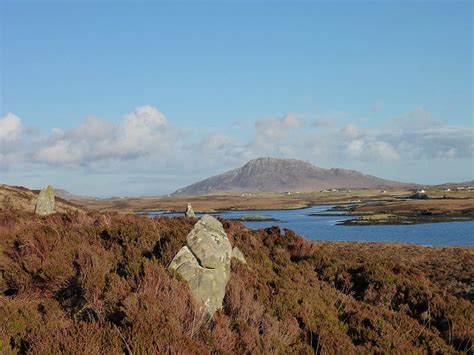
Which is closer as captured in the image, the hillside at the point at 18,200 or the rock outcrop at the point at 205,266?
the rock outcrop at the point at 205,266

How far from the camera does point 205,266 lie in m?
8.47

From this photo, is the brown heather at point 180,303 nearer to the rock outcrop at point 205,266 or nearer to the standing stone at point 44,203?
the rock outcrop at point 205,266

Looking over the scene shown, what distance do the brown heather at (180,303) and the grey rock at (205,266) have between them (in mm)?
326

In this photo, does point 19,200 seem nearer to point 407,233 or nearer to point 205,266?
point 205,266

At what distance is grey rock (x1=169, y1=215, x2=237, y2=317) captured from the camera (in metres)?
7.81

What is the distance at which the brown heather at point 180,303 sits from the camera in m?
5.76

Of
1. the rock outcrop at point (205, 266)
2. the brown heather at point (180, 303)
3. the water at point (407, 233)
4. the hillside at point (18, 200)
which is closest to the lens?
the brown heather at point (180, 303)

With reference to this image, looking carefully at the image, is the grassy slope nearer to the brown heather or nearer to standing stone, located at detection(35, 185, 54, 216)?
standing stone, located at detection(35, 185, 54, 216)

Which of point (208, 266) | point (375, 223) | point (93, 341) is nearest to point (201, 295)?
point (208, 266)

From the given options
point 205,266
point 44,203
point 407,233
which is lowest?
point 407,233

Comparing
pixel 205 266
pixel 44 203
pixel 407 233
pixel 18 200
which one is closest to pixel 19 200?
pixel 18 200

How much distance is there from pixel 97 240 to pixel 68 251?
1565 mm

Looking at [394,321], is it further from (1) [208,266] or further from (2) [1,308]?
(2) [1,308]

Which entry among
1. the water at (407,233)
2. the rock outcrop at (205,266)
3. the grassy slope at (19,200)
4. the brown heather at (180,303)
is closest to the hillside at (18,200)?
the grassy slope at (19,200)
